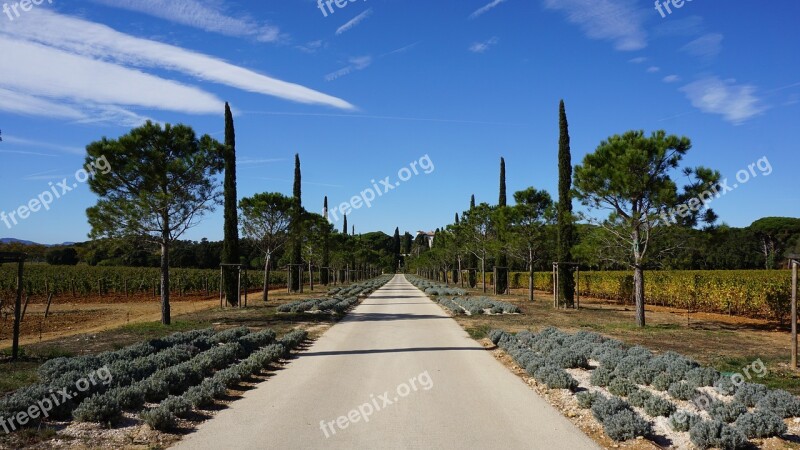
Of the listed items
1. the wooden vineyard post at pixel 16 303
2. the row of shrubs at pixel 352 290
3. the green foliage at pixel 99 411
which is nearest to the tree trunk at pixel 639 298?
the green foliage at pixel 99 411

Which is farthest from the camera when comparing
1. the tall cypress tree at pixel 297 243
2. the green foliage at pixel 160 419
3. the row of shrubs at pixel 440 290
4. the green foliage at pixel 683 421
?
the row of shrubs at pixel 440 290

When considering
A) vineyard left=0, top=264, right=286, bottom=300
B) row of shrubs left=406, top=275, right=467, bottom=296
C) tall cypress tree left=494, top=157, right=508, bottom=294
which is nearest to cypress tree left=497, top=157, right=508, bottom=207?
tall cypress tree left=494, top=157, right=508, bottom=294

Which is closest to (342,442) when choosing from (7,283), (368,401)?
(368,401)

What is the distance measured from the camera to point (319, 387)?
28.9ft

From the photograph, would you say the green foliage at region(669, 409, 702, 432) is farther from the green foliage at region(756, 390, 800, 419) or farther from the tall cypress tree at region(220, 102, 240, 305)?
the tall cypress tree at region(220, 102, 240, 305)

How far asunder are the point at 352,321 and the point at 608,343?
10.2 m

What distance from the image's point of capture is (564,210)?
87.2 feet

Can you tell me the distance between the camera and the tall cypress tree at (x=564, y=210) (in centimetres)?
2645

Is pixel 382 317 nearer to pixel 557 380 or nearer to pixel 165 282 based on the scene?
pixel 165 282

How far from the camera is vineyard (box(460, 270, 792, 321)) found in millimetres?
20255

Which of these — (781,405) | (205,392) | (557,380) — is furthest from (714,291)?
(205,392)

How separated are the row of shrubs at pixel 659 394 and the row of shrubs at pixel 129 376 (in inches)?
237

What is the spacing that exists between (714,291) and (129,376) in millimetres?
25048

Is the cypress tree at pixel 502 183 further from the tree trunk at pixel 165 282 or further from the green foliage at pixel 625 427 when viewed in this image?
the green foliage at pixel 625 427
